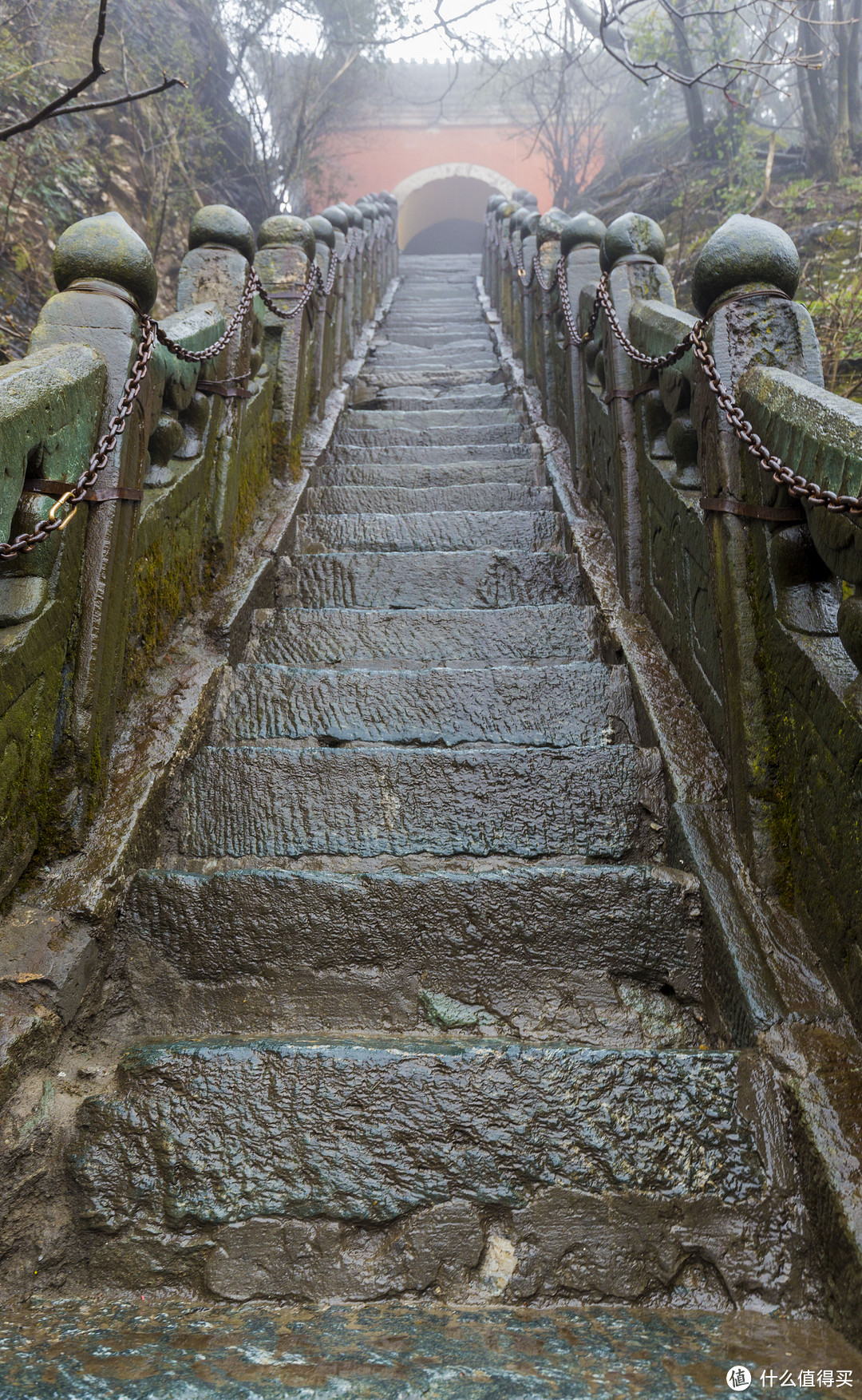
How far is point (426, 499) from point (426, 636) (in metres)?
1.41

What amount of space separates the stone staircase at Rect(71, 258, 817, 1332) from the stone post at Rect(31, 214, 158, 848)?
332mm

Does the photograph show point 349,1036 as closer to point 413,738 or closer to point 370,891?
point 370,891

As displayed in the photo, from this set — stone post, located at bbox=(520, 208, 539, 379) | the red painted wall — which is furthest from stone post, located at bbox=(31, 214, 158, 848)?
the red painted wall

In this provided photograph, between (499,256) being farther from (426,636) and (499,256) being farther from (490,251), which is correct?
(426,636)

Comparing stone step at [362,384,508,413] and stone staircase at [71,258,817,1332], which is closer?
stone staircase at [71,258,817,1332]

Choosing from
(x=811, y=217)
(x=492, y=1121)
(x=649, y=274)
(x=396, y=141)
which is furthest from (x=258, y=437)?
(x=396, y=141)

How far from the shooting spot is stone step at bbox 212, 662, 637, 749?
287 cm

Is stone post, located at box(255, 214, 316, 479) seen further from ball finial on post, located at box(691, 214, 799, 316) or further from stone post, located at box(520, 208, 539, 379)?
ball finial on post, located at box(691, 214, 799, 316)

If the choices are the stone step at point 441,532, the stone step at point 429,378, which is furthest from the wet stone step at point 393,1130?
the stone step at point 429,378

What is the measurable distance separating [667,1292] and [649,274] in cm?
368

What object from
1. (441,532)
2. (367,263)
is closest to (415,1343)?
(441,532)

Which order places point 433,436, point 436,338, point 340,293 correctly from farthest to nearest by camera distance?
1. point 436,338
2. point 340,293
3. point 433,436

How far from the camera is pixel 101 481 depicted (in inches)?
93.8

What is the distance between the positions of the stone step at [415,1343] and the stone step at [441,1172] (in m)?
0.01
